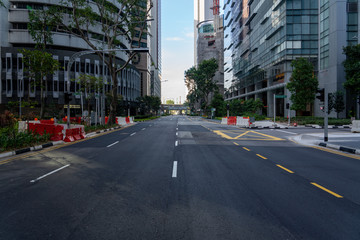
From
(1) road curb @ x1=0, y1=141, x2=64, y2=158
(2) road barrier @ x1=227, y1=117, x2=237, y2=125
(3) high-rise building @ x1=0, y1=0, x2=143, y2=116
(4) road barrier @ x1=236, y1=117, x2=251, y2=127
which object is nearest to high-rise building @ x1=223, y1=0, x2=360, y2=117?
(2) road barrier @ x1=227, y1=117, x2=237, y2=125

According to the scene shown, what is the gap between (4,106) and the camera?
44875 millimetres

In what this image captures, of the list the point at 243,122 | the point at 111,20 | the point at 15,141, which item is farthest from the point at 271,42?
the point at 15,141

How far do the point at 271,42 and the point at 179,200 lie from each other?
47314mm

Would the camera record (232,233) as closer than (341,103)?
Yes

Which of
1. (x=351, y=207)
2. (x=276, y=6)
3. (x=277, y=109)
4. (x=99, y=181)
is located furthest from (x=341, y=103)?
(x=99, y=181)

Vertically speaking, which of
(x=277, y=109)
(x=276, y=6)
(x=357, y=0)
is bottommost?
(x=277, y=109)

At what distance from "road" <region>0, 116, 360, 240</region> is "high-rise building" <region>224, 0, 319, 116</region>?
36736 millimetres

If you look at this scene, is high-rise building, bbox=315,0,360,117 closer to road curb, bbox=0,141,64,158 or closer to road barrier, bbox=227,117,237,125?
road barrier, bbox=227,117,237,125

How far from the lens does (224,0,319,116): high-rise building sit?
3841 centimetres

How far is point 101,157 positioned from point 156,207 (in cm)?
550

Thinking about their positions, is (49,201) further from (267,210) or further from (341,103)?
(341,103)

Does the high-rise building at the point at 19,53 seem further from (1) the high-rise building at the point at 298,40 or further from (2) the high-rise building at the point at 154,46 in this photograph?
(2) the high-rise building at the point at 154,46

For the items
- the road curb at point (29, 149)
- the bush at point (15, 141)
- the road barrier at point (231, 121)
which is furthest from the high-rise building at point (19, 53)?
the bush at point (15, 141)

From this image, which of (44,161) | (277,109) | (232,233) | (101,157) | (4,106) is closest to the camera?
(232,233)
